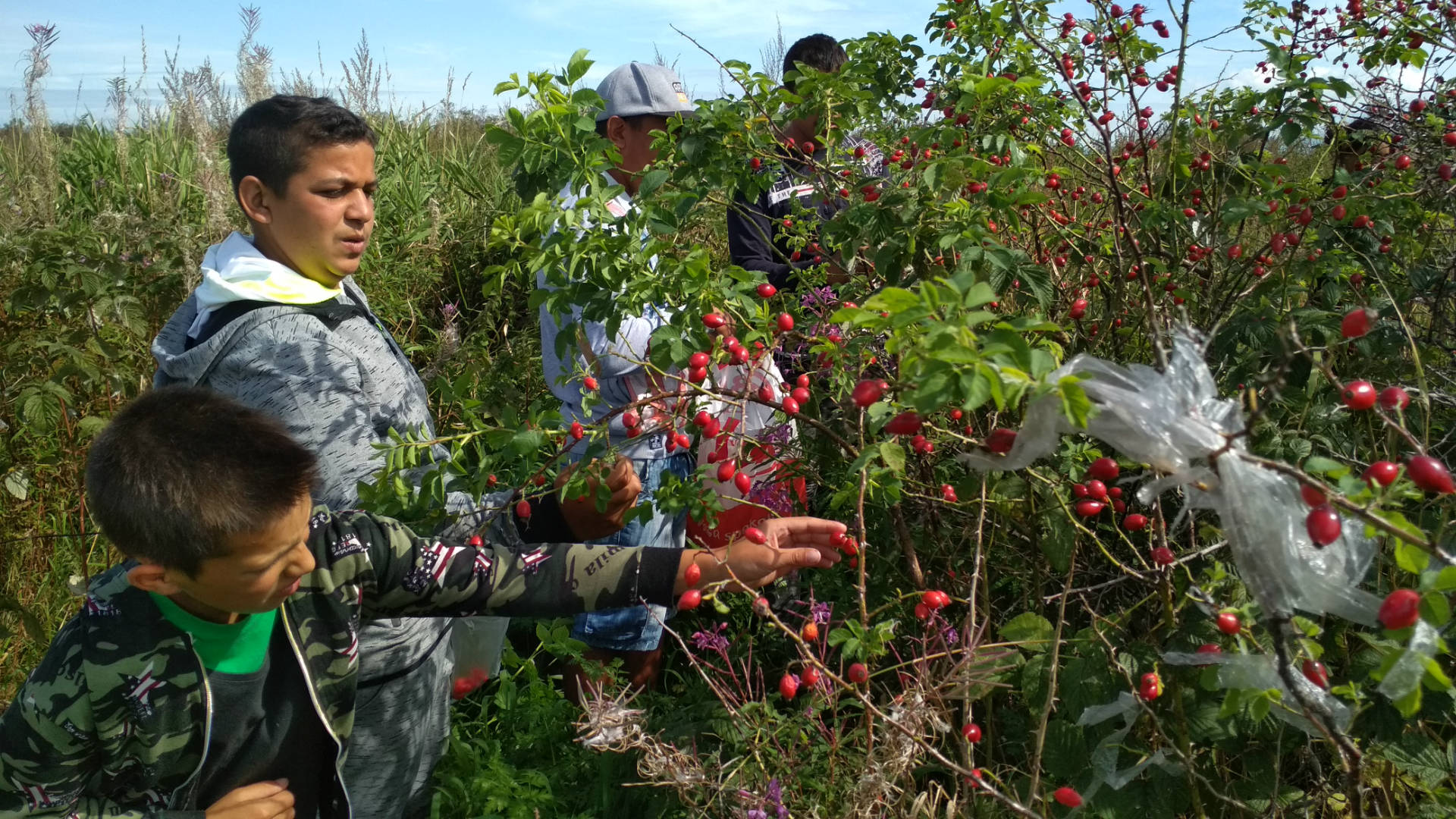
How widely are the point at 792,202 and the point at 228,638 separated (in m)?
1.53

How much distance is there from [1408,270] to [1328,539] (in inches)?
70.8

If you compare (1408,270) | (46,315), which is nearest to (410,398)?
(1408,270)

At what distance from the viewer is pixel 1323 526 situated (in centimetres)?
82

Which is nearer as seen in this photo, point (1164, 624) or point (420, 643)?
point (1164, 624)

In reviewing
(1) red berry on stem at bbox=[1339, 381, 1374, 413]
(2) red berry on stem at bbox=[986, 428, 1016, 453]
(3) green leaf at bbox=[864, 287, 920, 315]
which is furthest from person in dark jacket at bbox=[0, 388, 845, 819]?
(1) red berry on stem at bbox=[1339, 381, 1374, 413]

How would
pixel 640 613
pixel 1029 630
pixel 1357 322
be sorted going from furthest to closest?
1. pixel 640 613
2. pixel 1029 630
3. pixel 1357 322

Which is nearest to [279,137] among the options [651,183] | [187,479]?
[651,183]

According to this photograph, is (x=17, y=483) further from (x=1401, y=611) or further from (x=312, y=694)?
(x=1401, y=611)

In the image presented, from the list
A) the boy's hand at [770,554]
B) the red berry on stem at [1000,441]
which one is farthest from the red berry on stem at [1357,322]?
the boy's hand at [770,554]

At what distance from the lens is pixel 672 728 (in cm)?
244

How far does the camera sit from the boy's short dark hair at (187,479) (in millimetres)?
1382

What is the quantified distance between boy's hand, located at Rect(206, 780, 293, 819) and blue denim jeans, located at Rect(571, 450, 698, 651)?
1189mm

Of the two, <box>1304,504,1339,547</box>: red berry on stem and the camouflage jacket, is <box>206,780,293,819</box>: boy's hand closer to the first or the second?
the camouflage jacket

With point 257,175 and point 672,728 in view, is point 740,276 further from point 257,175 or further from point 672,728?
point 672,728
